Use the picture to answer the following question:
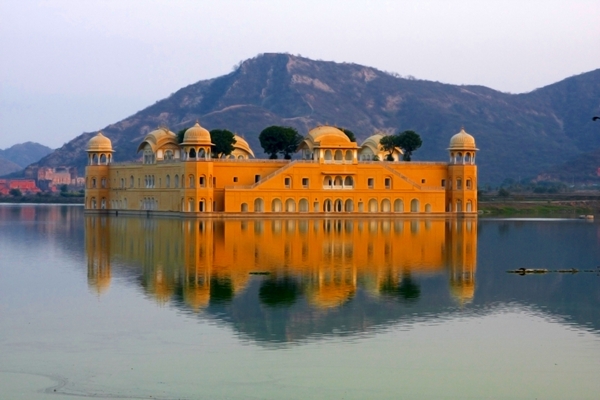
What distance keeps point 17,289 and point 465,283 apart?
984cm

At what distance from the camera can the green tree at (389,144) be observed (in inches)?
2489

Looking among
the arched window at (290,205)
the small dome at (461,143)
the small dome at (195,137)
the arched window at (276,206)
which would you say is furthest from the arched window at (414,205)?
the small dome at (195,137)

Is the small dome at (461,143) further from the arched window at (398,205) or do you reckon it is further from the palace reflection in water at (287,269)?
the palace reflection in water at (287,269)

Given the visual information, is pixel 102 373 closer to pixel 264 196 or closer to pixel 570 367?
pixel 570 367

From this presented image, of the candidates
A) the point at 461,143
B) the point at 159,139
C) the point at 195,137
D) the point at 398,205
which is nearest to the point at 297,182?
the point at 195,137

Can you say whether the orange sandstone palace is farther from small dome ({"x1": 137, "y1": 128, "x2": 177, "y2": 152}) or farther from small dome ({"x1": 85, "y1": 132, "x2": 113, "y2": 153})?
small dome ({"x1": 85, "y1": 132, "x2": 113, "y2": 153})

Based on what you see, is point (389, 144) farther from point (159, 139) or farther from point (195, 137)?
point (195, 137)

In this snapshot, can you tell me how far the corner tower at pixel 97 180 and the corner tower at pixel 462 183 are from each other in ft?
68.3

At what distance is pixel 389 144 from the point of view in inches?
2494

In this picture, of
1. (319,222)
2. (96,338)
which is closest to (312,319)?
(96,338)

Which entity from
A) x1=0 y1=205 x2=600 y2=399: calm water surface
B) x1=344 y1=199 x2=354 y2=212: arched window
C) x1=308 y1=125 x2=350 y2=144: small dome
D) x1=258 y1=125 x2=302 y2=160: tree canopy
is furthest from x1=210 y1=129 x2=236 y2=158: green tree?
x1=0 y1=205 x2=600 y2=399: calm water surface

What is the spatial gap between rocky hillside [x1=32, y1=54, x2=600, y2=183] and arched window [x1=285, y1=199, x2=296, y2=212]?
7948 centimetres

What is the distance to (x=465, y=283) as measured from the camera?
76.8 feet

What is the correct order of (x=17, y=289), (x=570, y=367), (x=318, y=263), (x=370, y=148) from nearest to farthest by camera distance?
(x=570, y=367) → (x=17, y=289) → (x=318, y=263) → (x=370, y=148)
